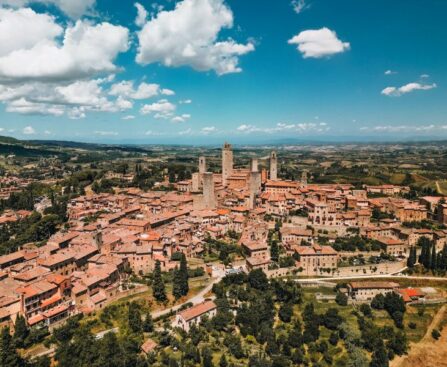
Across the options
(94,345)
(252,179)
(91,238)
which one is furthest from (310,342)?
(252,179)

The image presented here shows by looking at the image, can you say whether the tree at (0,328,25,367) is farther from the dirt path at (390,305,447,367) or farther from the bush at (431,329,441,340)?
the bush at (431,329,441,340)

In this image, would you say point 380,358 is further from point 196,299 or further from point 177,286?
point 177,286

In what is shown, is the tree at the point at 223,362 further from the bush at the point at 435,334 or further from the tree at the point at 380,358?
the bush at the point at 435,334

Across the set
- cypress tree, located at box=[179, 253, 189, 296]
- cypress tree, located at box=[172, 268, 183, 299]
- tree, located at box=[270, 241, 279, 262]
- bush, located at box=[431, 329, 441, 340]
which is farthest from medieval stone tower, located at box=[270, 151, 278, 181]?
bush, located at box=[431, 329, 441, 340]

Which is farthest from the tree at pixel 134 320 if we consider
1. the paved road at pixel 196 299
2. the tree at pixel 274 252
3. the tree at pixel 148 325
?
the tree at pixel 274 252

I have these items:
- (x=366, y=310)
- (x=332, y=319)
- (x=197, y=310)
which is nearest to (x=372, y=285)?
(x=366, y=310)

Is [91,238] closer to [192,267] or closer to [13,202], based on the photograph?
[192,267]
